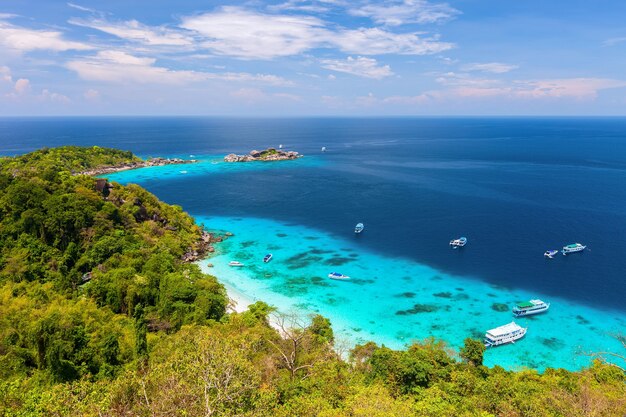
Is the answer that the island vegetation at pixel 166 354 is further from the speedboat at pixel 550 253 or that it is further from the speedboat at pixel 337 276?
the speedboat at pixel 550 253

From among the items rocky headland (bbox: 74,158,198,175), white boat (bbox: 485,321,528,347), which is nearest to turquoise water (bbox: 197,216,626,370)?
white boat (bbox: 485,321,528,347)

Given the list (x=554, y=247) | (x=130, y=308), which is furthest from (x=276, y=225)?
(x=554, y=247)

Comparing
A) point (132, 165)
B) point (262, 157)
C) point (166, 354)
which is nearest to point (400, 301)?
point (166, 354)

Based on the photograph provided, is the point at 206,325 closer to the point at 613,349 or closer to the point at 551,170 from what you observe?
the point at 613,349

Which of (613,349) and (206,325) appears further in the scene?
(613,349)

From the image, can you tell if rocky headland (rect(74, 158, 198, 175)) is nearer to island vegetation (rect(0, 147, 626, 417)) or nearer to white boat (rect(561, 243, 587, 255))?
island vegetation (rect(0, 147, 626, 417))

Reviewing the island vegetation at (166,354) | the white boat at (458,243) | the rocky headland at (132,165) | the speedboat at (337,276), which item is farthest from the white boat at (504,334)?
the rocky headland at (132,165)
